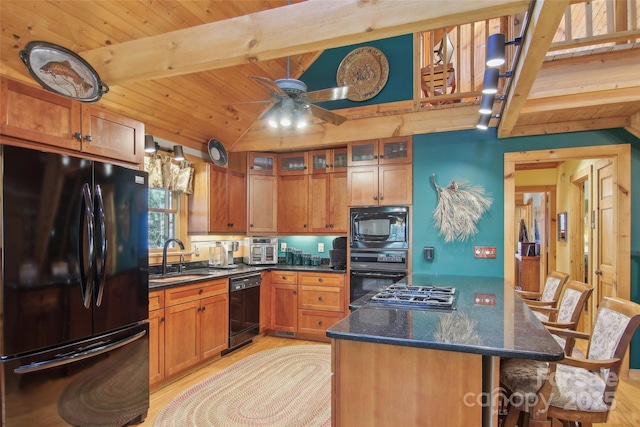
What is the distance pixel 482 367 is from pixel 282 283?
Result: 3.28m

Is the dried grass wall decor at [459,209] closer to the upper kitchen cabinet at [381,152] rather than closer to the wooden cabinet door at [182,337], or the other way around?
the upper kitchen cabinet at [381,152]

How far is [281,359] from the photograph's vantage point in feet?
12.6

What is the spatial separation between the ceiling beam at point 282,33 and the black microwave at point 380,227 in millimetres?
2400

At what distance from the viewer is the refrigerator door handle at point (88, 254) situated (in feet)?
7.38

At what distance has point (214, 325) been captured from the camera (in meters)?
3.71

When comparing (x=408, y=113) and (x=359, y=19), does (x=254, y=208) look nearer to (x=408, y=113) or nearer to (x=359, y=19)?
(x=408, y=113)

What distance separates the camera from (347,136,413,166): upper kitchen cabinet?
415 centimetres

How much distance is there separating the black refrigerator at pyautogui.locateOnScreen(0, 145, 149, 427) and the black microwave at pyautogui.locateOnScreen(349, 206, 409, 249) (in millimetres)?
2381

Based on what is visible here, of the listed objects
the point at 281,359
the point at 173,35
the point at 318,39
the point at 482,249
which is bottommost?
the point at 281,359

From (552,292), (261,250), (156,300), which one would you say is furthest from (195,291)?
(552,292)

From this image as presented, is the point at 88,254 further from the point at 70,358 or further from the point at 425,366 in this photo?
the point at 425,366

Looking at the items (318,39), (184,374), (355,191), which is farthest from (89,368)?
(355,191)

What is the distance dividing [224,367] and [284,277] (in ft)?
4.23

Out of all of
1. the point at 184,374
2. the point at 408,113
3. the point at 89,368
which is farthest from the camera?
the point at 408,113
